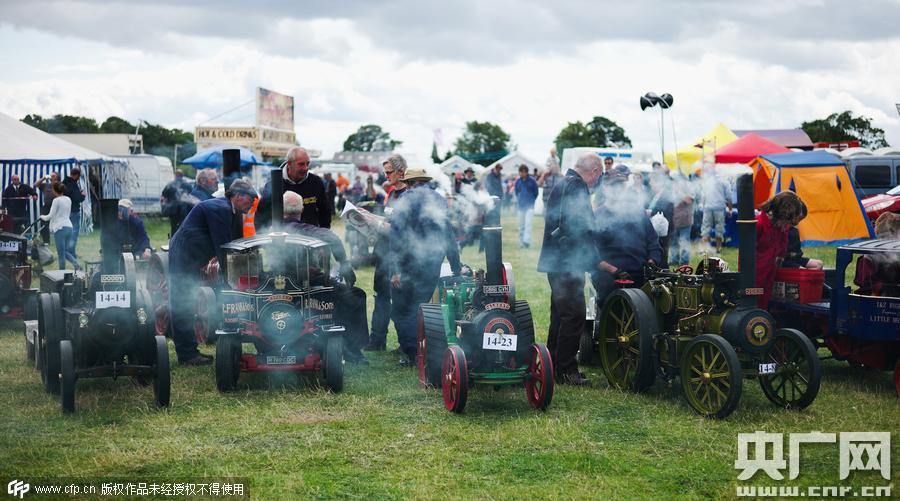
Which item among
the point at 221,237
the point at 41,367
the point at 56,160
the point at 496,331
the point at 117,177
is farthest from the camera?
the point at 117,177

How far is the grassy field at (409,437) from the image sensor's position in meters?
4.63

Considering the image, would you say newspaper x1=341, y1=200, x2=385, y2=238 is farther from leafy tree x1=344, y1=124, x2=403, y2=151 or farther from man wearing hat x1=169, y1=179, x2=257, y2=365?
leafy tree x1=344, y1=124, x2=403, y2=151

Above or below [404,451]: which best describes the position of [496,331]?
above

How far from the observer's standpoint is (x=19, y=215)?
16.5 meters

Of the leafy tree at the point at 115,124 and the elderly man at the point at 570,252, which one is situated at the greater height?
the leafy tree at the point at 115,124

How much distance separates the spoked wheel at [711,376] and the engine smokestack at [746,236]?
0.44 meters

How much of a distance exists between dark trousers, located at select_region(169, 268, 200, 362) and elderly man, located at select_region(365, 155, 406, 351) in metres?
1.72

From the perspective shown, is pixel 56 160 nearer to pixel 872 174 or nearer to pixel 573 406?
pixel 573 406

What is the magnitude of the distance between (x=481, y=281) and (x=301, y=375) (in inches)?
77.3

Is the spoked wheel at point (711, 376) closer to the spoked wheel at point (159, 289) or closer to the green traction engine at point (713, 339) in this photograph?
the green traction engine at point (713, 339)

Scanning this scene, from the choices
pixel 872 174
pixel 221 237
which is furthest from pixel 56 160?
pixel 872 174

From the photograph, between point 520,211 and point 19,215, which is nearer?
point 19,215

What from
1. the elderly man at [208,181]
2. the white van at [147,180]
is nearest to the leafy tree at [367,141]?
the white van at [147,180]

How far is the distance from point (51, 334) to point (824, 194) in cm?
1459
